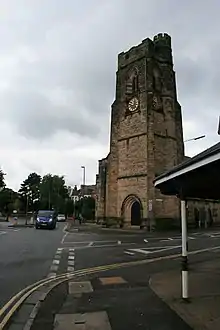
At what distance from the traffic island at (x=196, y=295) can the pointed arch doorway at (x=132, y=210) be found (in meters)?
29.5

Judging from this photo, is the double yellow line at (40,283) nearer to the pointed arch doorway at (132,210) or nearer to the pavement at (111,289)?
the pavement at (111,289)

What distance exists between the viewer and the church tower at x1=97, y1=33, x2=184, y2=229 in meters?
42.0

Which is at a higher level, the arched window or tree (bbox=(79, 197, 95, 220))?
the arched window

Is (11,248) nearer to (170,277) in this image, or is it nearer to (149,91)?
(170,277)

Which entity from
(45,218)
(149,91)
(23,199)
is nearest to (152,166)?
(149,91)

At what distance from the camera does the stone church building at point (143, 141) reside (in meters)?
41.9

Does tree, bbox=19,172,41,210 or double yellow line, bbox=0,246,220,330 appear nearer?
double yellow line, bbox=0,246,220,330

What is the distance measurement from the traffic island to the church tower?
2929 cm

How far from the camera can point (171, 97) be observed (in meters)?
46.4

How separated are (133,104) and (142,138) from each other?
493cm

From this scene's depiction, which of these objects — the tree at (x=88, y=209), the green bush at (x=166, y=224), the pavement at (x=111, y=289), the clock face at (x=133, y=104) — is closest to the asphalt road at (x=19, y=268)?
the pavement at (x=111, y=289)

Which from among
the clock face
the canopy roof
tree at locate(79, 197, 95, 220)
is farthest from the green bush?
the canopy roof

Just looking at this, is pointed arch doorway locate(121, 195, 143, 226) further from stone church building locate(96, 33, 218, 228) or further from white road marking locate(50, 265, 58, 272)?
white road marking locate(50, 265, 58, 272)

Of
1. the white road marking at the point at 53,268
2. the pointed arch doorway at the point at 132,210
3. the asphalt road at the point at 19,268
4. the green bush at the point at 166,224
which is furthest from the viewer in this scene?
the pointed arch doorway at the point at 132,210
